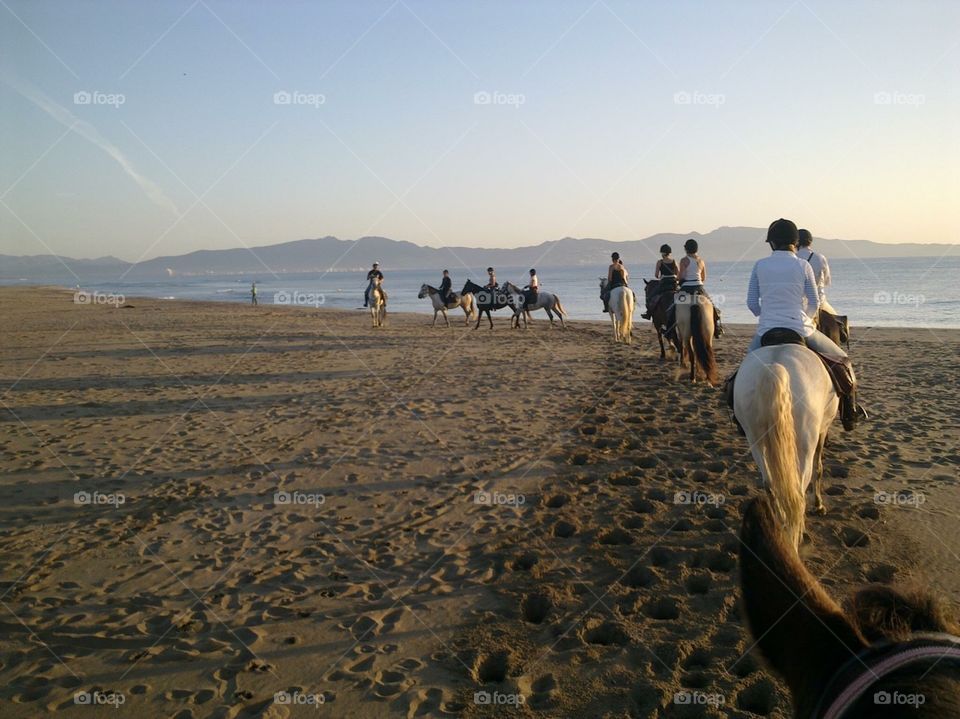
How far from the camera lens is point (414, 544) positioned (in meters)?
4.93

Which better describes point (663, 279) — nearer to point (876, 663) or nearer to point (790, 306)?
point (790, 306)

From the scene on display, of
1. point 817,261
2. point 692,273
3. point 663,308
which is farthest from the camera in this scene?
point 663,308

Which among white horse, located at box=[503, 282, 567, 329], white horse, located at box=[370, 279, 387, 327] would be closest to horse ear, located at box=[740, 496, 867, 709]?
white horse, located at box=[503, 282, 567, 329]

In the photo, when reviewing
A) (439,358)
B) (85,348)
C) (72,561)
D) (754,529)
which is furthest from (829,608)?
(85,348)

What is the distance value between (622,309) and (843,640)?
15876 millimetres

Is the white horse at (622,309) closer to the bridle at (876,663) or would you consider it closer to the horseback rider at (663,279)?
the horseback rider at (663,279)

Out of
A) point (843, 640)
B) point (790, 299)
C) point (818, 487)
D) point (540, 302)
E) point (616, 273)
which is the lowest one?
point (818, 487)

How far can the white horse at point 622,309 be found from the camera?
53.1 ft

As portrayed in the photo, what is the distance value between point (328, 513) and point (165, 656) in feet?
6.96

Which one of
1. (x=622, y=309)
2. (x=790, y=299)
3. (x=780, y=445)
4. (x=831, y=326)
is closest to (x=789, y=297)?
(x=790, y=299)

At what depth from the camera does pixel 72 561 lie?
4.68 m

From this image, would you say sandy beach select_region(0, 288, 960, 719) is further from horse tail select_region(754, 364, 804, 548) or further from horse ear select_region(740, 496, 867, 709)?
horse tail select_region(754, 364, 804, 548)

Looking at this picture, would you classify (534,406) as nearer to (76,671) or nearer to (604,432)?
(604,432)

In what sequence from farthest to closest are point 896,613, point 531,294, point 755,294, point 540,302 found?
point 540,302
point 531,294
point 755,294
point 896,613
